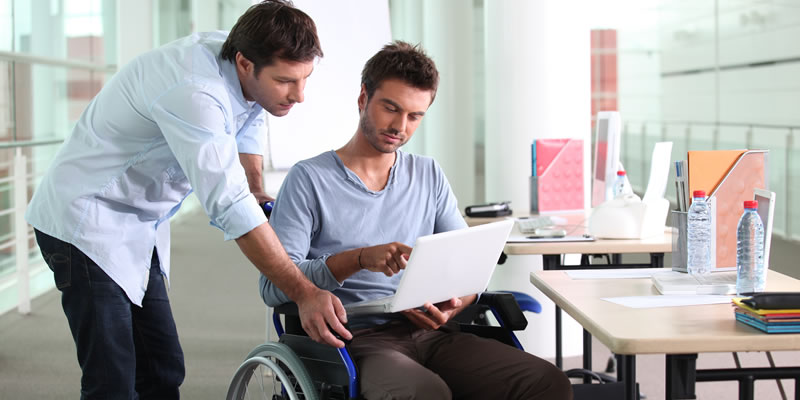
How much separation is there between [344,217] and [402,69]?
386 mm

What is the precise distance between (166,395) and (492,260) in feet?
3.03

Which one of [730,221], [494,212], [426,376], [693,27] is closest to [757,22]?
[693,27]

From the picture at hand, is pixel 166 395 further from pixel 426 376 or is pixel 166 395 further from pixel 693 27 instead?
pixel 693 27

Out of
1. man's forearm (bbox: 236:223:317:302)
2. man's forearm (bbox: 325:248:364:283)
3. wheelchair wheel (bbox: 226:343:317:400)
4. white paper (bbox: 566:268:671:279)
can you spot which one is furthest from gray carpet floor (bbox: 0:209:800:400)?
man's forearm (bbox: 236:223:317:302)

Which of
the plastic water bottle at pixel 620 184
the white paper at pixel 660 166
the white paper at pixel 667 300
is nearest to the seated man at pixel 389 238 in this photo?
the white paper at pixel 667 300

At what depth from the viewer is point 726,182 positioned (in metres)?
1.80

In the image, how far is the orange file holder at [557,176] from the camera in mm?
3156

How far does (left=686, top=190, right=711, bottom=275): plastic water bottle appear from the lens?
1.78m

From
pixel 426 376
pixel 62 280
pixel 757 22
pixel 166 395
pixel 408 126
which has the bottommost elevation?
pixel 166 395

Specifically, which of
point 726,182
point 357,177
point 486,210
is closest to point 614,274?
point 726,182

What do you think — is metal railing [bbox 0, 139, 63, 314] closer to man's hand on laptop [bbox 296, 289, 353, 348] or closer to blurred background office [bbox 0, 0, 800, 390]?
blurred background office [bbox 0, 0, 800, 390]

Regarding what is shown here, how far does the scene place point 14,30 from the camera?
16.1 feet

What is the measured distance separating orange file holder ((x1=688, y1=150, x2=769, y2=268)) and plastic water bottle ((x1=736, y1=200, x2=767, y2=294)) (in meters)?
0.13

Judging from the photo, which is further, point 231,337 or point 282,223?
point 231,337
